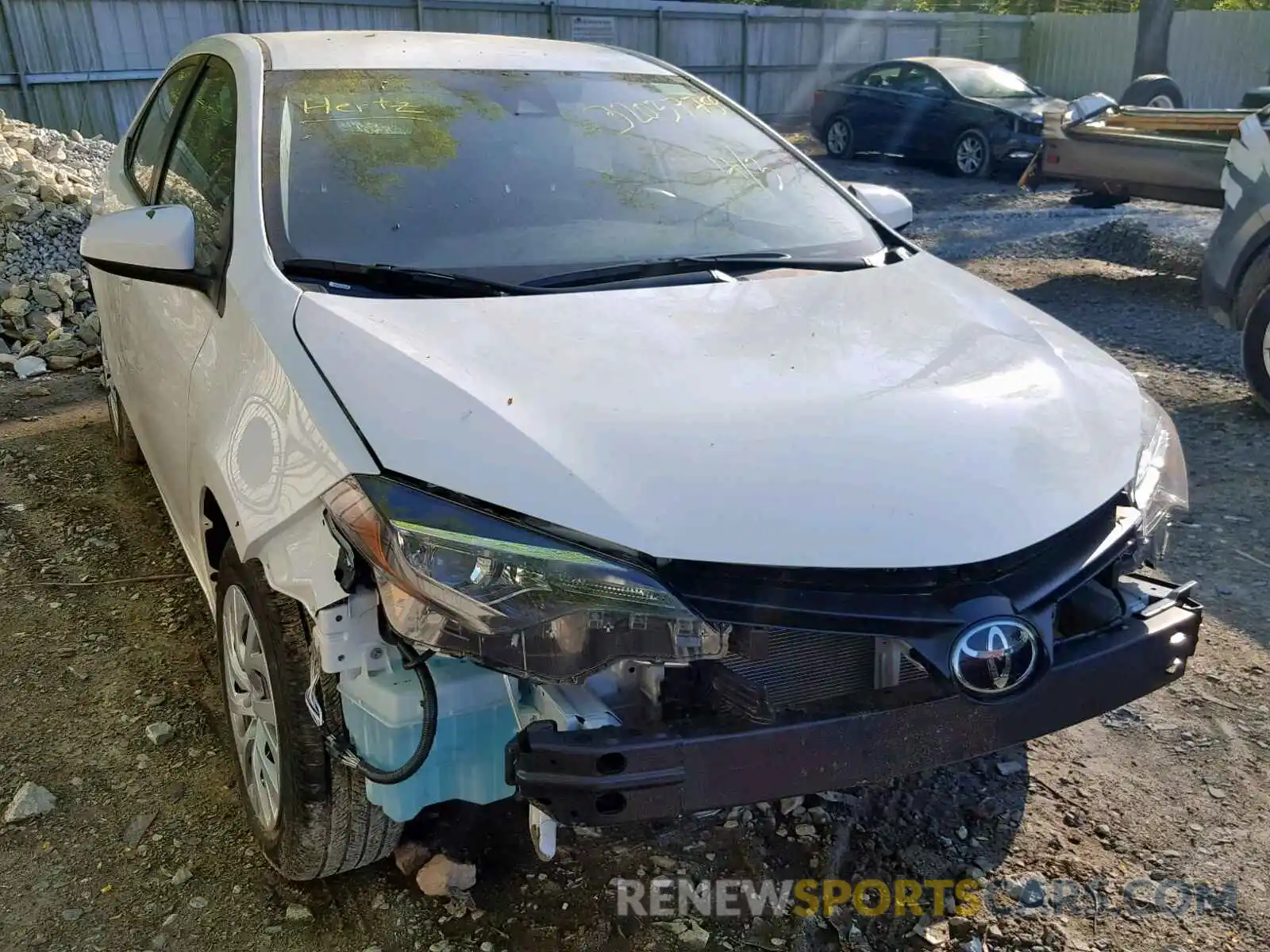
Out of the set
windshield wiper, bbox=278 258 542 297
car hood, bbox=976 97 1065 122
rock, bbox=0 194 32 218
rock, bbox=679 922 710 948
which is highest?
windshield wiper, bbox=278 258 542 297

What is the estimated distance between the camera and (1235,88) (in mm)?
21016

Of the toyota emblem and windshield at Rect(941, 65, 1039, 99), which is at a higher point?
the toyota emblem

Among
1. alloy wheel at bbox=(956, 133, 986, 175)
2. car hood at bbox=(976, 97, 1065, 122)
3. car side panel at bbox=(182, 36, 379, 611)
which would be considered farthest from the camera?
alloy wheel at bbox=(956, 133, 986, 175)

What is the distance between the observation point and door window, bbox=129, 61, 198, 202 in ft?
12.1

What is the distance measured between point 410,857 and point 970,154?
13.0 meters

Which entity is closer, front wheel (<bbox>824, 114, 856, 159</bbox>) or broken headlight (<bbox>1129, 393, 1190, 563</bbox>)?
broken headlight (<bbox>1129, 393, 1190, 563</bbox>)

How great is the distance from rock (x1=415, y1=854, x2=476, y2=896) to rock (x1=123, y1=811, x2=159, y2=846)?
695 mm

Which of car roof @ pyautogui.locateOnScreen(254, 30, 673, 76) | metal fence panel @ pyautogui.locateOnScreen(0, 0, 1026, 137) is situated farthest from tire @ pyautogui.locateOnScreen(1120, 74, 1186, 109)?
car roof @ pyautogui.locateOnScreen(254, 30, 673, 76)

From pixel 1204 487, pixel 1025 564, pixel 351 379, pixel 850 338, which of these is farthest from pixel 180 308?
pixel 1204 487

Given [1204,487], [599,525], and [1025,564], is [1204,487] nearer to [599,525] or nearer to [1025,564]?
[1025,564]

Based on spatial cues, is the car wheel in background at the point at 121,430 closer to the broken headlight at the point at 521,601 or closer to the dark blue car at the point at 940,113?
the broken headlight at the point at 521,601

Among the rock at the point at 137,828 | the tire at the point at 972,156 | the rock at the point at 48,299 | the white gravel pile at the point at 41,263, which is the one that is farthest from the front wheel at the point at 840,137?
the rock at the point at 137,828

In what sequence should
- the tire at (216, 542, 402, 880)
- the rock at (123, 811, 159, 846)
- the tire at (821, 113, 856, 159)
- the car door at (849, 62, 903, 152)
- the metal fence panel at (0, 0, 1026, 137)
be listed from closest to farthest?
the tire at (216, 542, 402, 880), the rock at (123, 811, 159, 846), the metal fence panel at (0, 0, 1026, 137), the car door at (849, 62, 903, 152), the tire at (821, 113, 856, 159)

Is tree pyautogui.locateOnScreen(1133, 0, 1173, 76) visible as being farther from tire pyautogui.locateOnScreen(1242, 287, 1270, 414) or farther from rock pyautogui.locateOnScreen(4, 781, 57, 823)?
rock pyautogui.locateOnScreen(4, 781, 57, 823)
